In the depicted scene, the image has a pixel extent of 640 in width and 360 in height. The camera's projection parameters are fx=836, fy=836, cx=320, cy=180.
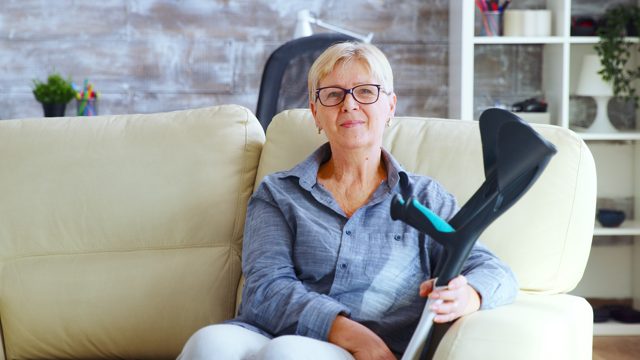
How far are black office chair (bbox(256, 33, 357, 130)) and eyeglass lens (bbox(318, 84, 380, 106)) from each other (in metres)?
1.38

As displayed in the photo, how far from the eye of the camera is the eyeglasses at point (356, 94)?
5.82ft

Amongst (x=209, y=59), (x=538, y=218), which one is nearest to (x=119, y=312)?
(x=538, y=218)

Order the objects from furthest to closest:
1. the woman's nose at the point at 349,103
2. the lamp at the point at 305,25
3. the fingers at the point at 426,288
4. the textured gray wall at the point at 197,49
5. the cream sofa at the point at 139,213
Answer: the textured gray wall at the point at 197,49, the lamp at the point at 305,25, the cream sofa at the point at 139,213, the woman's nose at the point at 349,103, the fingers at the point at 426,288

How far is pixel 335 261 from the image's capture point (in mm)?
1716

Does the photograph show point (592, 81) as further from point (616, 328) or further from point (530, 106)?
point (616, 328)

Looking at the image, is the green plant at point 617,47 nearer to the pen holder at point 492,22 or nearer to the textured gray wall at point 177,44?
the pen holder at point 492,22

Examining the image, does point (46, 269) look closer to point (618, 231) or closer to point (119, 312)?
point (119, 312)

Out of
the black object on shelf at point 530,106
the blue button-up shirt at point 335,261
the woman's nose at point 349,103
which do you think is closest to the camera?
the blue button-up shirt at point 335,261

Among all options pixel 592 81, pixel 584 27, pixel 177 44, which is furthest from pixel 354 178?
pixel 177 44

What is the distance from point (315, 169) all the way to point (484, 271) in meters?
0.45

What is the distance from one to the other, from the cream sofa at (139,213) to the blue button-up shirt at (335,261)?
20cm

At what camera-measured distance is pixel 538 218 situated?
5.90 feet

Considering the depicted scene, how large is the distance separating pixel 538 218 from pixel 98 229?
104cm

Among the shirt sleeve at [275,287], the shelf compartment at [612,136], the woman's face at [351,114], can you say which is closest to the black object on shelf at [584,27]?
the shelf compartment at [612,136]
